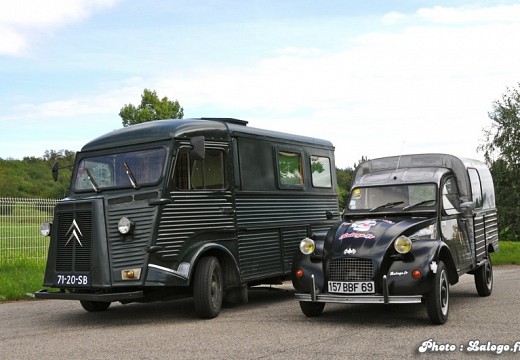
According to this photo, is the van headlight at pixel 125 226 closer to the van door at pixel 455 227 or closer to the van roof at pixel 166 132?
the van roof at pixel 166 132

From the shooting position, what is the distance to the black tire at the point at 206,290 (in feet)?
32.0

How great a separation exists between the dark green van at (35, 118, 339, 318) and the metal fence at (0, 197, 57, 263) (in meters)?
6.53

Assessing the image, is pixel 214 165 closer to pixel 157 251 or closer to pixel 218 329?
pixel 157 251

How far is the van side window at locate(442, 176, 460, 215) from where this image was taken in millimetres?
10238

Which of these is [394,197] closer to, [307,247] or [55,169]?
[307,247]

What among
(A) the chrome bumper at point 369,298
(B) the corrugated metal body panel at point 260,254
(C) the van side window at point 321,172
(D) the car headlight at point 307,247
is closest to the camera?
(A) the chrome bumper at point 369,298

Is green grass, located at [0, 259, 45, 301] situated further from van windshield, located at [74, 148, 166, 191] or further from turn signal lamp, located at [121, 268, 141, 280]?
turn signal lamp, located at [121, 268, 141, 280]

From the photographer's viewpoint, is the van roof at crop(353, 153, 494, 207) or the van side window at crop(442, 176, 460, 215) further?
the van roof at crop(353, 153, 494, 207)

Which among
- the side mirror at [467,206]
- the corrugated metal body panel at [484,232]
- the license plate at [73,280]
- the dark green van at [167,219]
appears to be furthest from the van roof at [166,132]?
the corrugated metal body panel at [484,232]

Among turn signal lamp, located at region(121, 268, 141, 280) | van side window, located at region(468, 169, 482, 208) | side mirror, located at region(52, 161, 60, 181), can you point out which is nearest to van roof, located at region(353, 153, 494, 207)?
van side window, located at region(468, 169, 482, 208)

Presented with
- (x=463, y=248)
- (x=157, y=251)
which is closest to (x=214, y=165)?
(x=157, y=251)

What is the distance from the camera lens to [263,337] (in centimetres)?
819

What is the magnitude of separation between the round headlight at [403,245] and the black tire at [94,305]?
5.11m

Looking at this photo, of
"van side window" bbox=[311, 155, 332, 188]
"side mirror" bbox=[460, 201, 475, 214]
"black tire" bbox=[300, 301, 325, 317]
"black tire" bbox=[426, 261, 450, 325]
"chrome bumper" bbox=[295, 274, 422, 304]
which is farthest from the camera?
"van side window" bbox=[311, 155, 332, 188]
